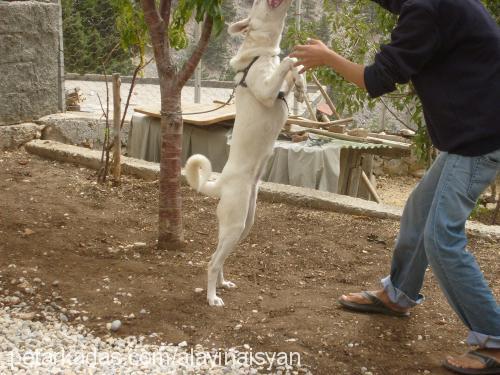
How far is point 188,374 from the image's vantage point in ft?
9.68

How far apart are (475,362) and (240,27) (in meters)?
2.00

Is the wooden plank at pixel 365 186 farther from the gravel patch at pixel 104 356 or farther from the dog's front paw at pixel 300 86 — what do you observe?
the gravel patch at pixel 104 356

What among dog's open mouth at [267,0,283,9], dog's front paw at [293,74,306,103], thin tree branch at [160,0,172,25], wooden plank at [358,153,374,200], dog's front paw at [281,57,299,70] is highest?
dog's open mouth at [267,0,283,9]

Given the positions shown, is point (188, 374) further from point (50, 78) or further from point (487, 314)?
point (50, 78)

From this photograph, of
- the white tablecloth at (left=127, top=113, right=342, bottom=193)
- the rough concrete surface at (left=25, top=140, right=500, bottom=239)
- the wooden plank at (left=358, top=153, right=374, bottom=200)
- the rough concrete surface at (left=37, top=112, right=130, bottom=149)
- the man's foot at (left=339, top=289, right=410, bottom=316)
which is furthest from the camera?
the wooden plank at (left=358, top=153, right=374, bottom=200)

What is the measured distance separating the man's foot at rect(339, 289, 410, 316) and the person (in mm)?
574

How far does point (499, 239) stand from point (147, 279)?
2663mm

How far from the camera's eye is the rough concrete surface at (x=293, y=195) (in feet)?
17.6

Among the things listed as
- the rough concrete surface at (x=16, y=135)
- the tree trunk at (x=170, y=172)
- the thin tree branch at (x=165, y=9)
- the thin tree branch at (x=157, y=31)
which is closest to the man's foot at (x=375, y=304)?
the tree trunk at (x=170, y=172)

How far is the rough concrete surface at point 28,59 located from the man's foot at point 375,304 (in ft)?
15.7

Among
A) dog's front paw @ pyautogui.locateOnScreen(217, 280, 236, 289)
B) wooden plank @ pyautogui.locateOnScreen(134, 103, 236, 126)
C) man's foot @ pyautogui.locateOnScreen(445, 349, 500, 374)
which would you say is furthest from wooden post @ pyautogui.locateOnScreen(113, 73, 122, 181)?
man's foot @ pyautogui.locateOnScreen(445, 349, 500, 374)

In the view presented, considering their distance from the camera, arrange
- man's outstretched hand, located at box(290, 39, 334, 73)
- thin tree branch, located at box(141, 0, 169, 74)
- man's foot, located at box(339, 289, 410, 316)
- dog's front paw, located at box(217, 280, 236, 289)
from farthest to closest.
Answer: thin tree branch, located at box(141, 0, 169, 74), dog's front paw, located at box(217, 280, 236, 289), man's foot, located at box(339, 289, 410, 316), man's outstretched hand, located at box(290, 39, 334, 73)

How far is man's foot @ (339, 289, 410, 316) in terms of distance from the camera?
3.60 meters

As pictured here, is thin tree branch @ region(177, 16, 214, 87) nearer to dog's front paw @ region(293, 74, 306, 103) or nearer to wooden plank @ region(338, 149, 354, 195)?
dog's front paw @ region(293, 74, 306, 103)
